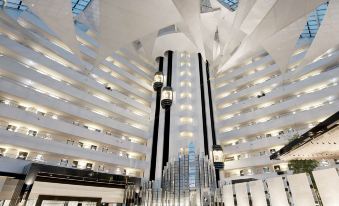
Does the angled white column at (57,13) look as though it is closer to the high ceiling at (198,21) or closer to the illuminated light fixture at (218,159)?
the high ceiling at (198,21)

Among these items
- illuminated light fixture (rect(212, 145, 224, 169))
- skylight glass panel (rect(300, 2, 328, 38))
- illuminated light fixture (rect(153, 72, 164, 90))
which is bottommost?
illuminated light fixture (rect(212, 145, 224, 169))

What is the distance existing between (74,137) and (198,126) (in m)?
11.1

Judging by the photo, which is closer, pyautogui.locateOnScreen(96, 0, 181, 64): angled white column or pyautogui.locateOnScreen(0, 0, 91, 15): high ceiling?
pyautogui.locateOnScreen(96, 0, 181, 64): angled white column

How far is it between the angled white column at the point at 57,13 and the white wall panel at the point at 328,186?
36.7 feet

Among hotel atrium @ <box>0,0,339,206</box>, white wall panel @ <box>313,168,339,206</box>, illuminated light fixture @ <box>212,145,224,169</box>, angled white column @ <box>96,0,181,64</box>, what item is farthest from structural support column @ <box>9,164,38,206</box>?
white wall panel @ <box>313,168,339,206</box>

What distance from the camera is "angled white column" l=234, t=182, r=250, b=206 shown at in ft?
24.5

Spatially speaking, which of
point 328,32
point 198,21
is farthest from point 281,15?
point 328,32

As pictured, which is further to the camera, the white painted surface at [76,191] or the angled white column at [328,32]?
the white painted surface at [76,191]

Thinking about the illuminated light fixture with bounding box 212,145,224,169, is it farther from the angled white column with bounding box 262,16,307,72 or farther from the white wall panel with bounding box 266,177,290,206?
the angled white column with bounding box 262,16,307,72

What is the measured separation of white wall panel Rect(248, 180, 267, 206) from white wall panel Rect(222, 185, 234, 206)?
924mm

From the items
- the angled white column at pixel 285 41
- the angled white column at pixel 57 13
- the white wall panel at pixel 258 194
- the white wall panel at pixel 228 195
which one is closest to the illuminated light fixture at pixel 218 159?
the white wall panel at pixel 228 195

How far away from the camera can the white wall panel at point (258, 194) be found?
701cm

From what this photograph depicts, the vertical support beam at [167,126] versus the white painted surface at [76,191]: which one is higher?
the vertical support beam at [167,126]

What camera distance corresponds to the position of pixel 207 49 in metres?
18.8
